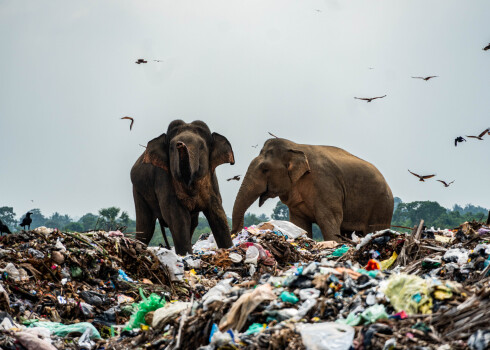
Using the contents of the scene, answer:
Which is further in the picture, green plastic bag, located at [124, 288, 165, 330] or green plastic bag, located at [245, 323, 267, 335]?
green plastic bag, located at [124, 288, 165, 330]

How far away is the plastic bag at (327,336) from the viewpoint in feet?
13.2

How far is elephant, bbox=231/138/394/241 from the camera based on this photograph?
552 inches

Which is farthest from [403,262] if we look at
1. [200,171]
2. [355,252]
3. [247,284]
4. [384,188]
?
[384,188]

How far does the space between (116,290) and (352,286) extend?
10.9ft

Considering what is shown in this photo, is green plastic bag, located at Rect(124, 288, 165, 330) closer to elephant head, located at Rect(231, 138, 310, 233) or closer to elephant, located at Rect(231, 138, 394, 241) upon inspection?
elephant, located at Rect(231, 138, 394, 241)

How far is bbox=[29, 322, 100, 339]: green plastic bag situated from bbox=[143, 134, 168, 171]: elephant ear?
5.49 metres

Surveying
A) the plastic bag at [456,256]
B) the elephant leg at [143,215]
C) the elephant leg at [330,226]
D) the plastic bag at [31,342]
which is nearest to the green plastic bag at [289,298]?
the plastic bag at [31,342]

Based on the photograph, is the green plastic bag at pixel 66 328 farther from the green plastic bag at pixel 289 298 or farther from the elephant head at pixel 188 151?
the elephant head at pixel 188 151

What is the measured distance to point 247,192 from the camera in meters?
13.9

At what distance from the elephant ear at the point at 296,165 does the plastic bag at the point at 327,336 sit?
9.77m

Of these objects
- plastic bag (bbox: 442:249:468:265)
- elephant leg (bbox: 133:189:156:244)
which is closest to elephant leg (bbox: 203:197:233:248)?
elephant leg (bbox: 133:189:156:244)

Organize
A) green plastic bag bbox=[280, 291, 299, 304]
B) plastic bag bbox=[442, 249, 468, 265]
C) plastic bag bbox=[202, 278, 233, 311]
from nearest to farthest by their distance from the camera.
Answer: green plastic bag bbox=[280, 291, 299, 304]
plastic bag bbox=[202, 278, 233, 311]
plastic bag bbox=[442, 249, 468, 265]

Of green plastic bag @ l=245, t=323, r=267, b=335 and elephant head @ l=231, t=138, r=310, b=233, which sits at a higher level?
green plastic bag @ l=245, t=323, r=267, b=335

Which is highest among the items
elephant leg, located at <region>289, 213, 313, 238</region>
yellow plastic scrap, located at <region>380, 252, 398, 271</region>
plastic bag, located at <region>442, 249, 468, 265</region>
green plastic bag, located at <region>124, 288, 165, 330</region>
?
plastic bag, located at <region>442, 249, 468, 265</region>
